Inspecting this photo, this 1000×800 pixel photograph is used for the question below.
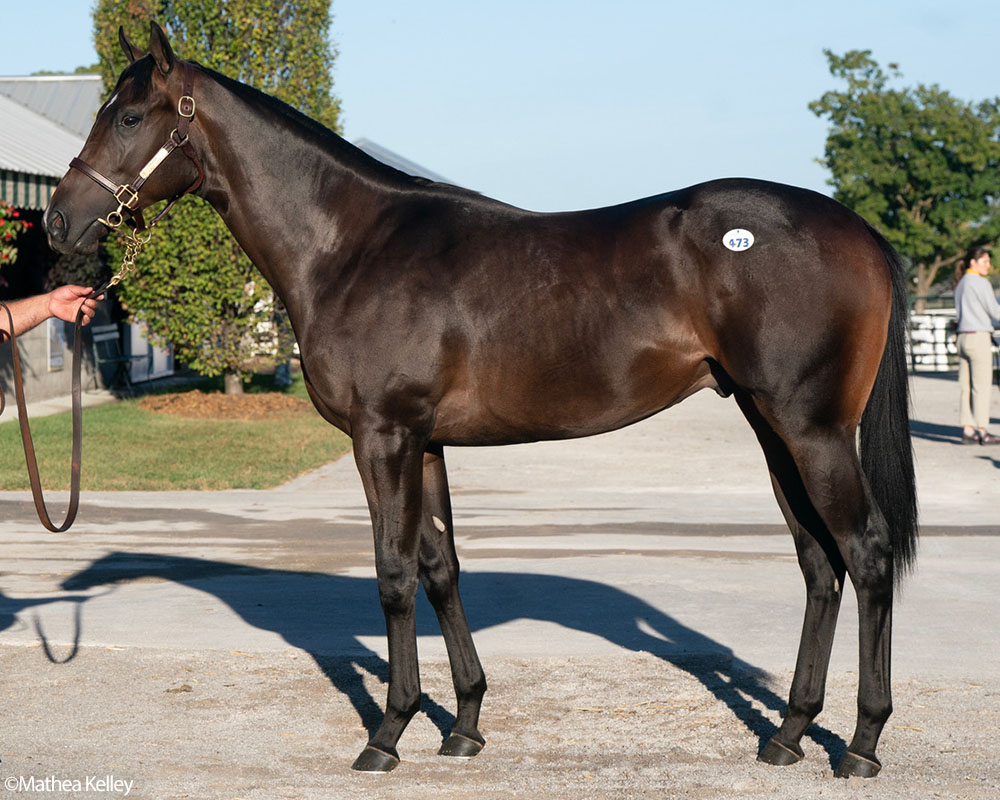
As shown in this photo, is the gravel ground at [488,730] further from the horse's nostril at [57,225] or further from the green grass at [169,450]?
the green grass at [169,450]

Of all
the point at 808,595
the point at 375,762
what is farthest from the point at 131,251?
the point at 808,595

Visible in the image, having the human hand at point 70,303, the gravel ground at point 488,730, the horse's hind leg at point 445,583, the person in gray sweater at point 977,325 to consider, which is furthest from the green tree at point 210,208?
the horse's hind leg at point 445,583

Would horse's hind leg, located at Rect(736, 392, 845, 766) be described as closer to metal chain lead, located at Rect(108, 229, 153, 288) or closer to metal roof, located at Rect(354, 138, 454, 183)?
metal chain lead, located at Rect(108, 229, 153, 288)

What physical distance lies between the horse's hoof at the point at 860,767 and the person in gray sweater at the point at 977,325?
1003 cm

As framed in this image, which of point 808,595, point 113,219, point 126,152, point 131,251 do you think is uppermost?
point 126,152

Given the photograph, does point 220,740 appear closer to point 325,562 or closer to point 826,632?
point 826,632

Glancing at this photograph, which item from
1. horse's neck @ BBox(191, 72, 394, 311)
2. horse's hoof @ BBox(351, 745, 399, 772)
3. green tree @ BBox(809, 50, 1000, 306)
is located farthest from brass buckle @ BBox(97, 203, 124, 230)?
green tree @ BBox(809, 50, 1000, 306)

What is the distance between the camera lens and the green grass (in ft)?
38.0

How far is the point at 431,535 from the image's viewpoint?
4.66 meters

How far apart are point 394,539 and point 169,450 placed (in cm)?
988

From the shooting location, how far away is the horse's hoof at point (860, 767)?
4.21 metres

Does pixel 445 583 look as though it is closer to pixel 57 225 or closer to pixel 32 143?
pixel 57 225

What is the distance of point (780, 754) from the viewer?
14.4ft

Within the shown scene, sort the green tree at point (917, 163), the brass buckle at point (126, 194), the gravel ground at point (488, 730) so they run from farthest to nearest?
1. the green tree at point (917, 163)
2. the brass buckle at point (126, 194)
3. the gravel ground at point (488, 730)
